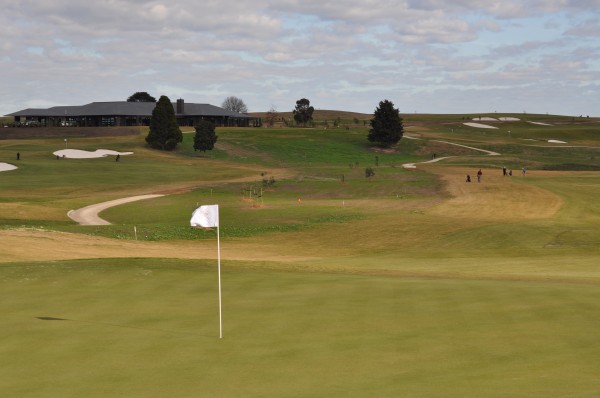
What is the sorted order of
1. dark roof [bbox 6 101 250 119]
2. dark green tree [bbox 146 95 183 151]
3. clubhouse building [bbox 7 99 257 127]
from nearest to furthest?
dark green tree [bbox 146 95 183 151] → clubhouse building [bbox 7 99 257 127] → dark roof [bbox 6 101 250 119]

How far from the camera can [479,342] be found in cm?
1739

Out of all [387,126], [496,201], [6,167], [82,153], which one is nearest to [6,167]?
[6,167]

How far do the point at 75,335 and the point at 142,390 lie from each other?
4.94m

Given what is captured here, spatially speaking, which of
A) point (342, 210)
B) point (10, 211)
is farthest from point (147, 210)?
point (342, 210)

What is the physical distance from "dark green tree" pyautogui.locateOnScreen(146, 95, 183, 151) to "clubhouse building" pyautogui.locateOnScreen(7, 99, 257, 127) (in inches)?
1558

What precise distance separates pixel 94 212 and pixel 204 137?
61086 mm

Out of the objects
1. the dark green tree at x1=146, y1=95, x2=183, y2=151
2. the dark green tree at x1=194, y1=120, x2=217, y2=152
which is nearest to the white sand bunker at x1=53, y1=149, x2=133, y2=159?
the dark green tree at x1=146, y1=95, x2=183, y2=151

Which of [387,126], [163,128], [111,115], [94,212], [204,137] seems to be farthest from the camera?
[111,115]

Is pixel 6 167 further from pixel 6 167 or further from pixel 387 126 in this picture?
pixel 387 126

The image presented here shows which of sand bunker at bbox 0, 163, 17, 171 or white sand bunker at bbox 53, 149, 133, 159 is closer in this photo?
sand bunker at bbox 0, 163, 17, 171

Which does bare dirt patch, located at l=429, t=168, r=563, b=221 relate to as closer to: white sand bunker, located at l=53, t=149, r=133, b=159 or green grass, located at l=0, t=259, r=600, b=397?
green grass, located at l=0, t=259, r=600, b=397

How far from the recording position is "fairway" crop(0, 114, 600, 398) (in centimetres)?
1504

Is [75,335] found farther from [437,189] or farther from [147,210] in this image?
[437,189]

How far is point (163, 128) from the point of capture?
5069 inches
